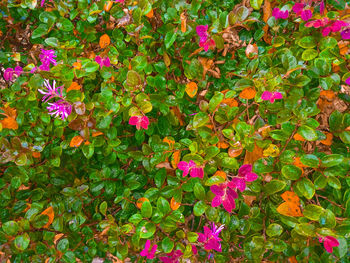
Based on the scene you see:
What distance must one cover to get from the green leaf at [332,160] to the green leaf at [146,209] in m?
0.63

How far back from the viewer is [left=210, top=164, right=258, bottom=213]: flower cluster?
1015 mm

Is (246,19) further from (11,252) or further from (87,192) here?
(11,252)

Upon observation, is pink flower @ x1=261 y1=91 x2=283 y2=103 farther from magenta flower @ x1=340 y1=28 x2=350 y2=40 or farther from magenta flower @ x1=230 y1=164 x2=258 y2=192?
magenta flower @ x1=340 y1=28 x2=350 y2=40

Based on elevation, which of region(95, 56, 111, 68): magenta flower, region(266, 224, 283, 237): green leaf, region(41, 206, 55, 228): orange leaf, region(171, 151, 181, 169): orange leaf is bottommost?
region(41, 206, 55, 228): orange leaf

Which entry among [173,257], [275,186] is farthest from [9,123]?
[275,186]

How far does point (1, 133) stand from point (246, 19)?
1.13 m

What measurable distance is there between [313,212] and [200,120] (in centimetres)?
50

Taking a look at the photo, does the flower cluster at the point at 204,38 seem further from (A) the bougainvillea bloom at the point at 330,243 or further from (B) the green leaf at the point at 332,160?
(A) the bougainvillea bloom at the point at 330,243

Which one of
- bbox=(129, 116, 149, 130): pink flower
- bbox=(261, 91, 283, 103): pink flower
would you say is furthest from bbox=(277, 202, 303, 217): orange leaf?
bbox=(129, 116, 149, 130): pink flower

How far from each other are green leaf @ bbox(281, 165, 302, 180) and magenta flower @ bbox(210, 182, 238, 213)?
195mm

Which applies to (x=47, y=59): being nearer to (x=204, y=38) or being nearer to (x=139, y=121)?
(x=139, y=121)

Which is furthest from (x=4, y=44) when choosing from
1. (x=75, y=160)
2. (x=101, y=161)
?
(x=101, y=161)

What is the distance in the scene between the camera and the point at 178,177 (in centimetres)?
120

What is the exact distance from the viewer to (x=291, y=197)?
1112mm
